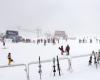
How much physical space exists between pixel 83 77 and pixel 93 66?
2.44 metres

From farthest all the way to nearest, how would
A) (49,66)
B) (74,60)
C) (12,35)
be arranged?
(12,35)
(74,60)
(49,66)

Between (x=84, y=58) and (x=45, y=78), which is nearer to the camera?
(x=45, y=78)

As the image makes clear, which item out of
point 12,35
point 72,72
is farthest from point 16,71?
point 12,35

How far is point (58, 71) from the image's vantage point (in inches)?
437

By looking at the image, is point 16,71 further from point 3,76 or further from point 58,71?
point 58,71

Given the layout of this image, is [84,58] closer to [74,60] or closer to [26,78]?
[74,60]

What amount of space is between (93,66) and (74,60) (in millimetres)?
1812

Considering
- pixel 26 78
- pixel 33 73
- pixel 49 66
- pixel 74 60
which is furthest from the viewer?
pixel 74 60

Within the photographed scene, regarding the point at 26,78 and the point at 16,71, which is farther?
the point at 16,71

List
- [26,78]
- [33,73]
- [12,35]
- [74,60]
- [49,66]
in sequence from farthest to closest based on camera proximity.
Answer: [12,35]
[74,60]
[49,66]
[33,73]
[26,78]

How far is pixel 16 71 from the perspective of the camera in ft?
37.6

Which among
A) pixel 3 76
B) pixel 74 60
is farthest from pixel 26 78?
pixel 74 60

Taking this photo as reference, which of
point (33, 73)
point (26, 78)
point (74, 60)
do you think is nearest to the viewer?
point (26, 78)

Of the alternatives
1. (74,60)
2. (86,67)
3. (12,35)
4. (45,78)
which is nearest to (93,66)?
(86,67)
